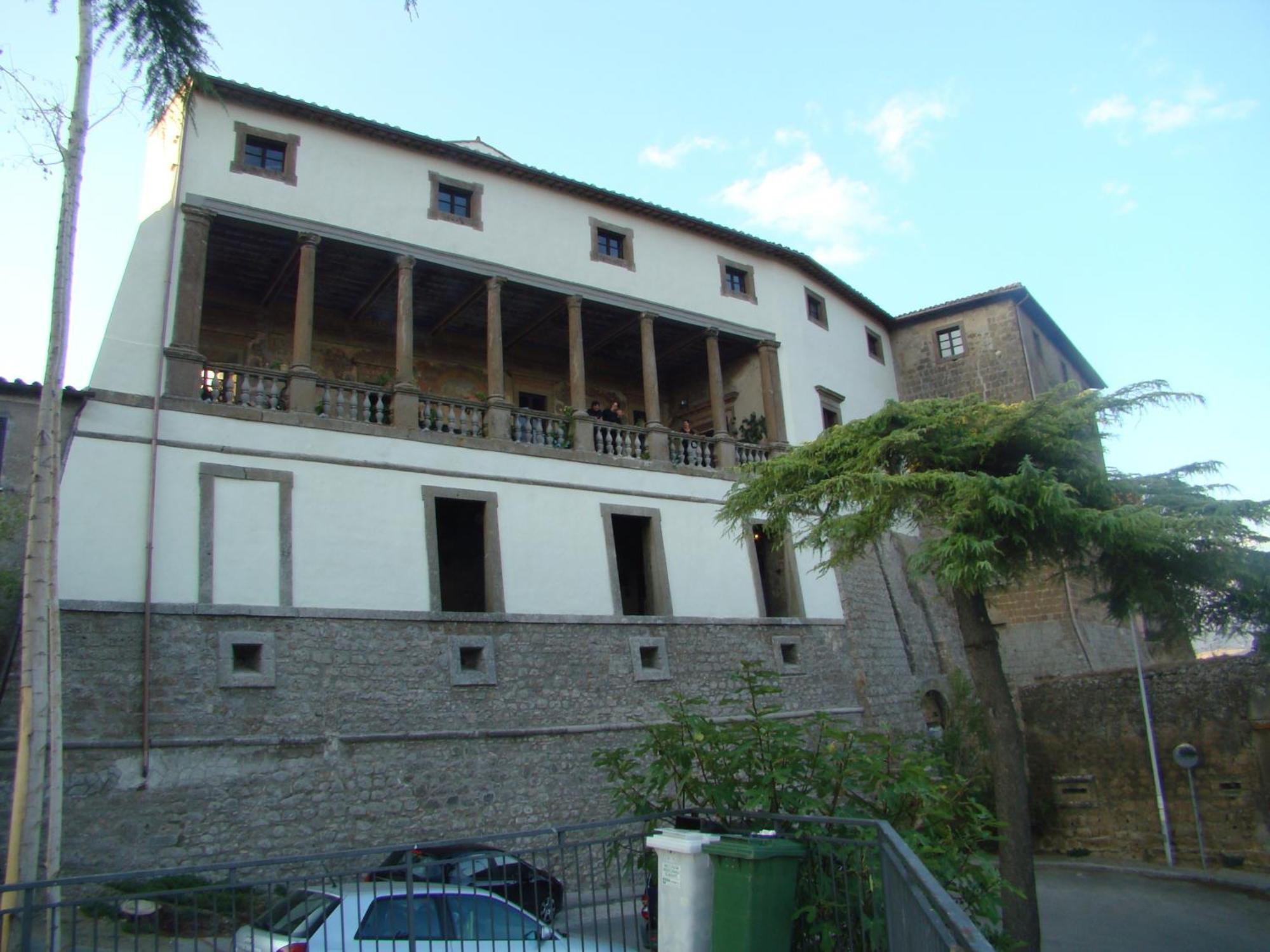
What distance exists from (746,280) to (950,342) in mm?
7573

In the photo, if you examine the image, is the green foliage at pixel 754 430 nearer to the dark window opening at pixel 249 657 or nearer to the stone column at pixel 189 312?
the stone column at pixel 189 312

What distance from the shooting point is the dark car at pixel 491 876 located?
21.2 feet

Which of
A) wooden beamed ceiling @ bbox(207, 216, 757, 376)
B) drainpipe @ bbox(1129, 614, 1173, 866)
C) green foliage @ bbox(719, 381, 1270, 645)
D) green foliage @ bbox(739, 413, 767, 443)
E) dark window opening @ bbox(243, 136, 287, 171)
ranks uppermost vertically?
dark window opening @ bbox(243, 136, 287, 171)

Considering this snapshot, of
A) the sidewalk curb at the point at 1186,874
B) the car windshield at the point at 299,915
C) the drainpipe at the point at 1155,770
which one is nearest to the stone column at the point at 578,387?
the drainpipe at the point at 1155,770

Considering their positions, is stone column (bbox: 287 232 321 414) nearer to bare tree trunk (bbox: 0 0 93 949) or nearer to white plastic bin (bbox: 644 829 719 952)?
bare tree trunk (bbox: 0 0 93 949)

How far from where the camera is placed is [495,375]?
1662 centimetres

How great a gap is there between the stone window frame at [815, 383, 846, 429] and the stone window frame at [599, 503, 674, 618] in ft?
20.3

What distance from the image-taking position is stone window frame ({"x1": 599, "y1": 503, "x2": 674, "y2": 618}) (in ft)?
53.3

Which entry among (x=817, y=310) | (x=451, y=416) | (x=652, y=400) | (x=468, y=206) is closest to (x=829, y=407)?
(x=817, y=310)

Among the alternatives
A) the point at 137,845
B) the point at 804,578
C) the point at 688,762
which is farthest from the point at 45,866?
the point at 804,578

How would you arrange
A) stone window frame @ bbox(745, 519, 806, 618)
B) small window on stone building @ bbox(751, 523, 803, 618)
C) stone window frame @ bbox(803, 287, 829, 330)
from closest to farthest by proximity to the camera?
stone window frame @ bbox(745, 519, 806, 618) → small window on stone building @ bbox(751, 523, 803, 618) → stone window frame @ bbox(803, 287, 829, 330)

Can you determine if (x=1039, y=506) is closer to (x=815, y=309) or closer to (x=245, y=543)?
(x=245, y=543)

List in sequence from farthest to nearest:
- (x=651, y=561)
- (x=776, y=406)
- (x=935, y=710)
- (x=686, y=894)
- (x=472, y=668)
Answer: (x=935, y=710) → (x=776, y=406) → (x=651, y=561) → (x=472, y=668) → (x=686, y=894)

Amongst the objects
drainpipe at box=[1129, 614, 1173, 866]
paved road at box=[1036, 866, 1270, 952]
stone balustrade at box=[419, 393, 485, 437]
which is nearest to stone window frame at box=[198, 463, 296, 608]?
stone balustrade at box=[419, 393, 485, 437]
